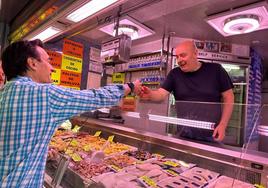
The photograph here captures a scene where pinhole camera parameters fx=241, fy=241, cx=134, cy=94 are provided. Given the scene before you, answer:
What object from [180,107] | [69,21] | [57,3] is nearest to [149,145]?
[180,107]

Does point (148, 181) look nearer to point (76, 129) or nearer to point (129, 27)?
point (76, 129)

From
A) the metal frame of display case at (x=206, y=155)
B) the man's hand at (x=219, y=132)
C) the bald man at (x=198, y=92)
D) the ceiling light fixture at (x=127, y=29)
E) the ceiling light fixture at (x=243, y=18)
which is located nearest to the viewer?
the metal frame of display case at (x=206, y=155)

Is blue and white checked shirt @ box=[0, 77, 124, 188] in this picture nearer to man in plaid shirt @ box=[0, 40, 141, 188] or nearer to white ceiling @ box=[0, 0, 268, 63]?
man in plaid shirt @ box=[0, 40, 141, 188]

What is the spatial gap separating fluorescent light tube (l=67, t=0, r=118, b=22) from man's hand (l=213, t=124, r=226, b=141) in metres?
1.65

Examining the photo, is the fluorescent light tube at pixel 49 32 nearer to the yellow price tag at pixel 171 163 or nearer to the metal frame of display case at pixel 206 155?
the metal frame of display case at pixel 206 155

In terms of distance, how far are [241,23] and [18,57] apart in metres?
3.54

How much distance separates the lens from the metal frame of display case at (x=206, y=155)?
1.69 m

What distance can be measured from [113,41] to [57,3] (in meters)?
0.94

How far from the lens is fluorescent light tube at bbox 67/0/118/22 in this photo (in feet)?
8.80

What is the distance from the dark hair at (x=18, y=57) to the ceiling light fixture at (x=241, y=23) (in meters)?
3.35

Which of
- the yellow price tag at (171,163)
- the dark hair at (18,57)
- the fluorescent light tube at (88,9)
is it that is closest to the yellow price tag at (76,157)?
the yellow price tag at (171,163)

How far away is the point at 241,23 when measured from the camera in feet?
12.8

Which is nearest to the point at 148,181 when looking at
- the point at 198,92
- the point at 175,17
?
the point at 198,92

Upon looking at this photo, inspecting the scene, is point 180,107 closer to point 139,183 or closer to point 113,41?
point 139,183
